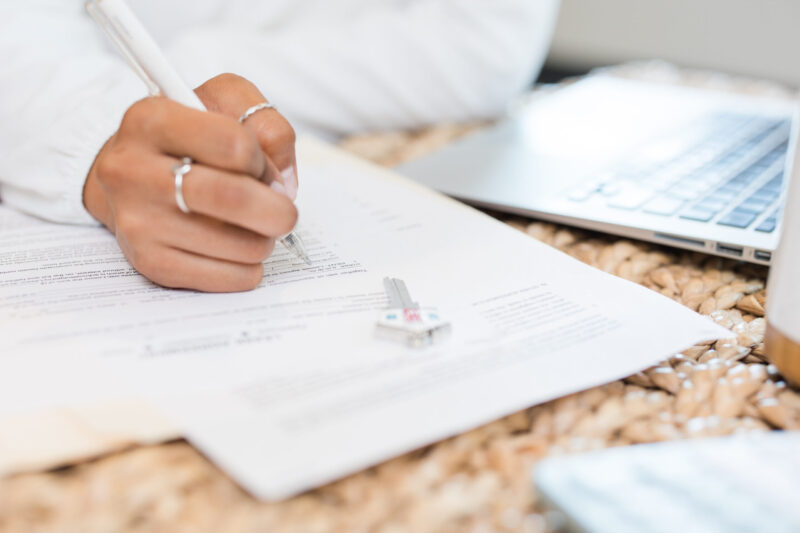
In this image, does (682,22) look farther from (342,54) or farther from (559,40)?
(342,54)

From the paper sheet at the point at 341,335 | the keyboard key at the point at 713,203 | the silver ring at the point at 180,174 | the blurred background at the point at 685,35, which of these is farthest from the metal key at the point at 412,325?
the blurred background at the point at 685,35

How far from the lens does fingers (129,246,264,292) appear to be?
32cm

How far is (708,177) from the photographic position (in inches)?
18.3

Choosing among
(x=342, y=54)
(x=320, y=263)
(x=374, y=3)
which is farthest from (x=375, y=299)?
(x=374, y=3)

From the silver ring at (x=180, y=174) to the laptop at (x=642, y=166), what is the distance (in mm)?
211

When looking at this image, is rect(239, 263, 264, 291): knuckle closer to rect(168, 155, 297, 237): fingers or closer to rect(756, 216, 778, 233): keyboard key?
rect(168, 155, 297, 237): fingers

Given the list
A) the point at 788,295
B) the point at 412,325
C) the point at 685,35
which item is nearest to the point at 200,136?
the point at 412,325

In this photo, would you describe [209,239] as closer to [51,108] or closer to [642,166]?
[51,108]

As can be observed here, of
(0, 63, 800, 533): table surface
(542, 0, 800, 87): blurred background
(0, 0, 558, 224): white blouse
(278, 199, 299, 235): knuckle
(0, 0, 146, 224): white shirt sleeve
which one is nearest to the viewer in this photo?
(0, 63, 800, 533): table surface

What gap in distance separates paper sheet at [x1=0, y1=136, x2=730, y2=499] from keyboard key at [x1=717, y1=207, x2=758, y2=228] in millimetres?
97

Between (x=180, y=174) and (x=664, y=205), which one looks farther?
(x=664, y=205)

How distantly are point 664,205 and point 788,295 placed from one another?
0.56 feet

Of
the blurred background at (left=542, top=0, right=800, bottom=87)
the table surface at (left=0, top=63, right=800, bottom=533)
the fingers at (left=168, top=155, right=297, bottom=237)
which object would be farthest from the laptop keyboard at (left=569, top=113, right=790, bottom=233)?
the blurred background at (left=542, top=0, right=800, bottom=87)

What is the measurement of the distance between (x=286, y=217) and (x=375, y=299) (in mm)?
57
